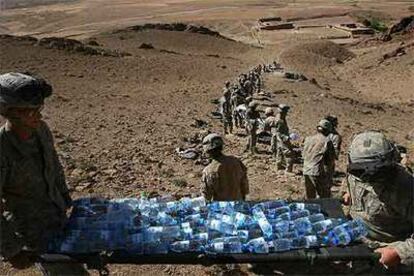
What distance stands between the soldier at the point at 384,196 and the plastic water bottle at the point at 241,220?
3.39ft

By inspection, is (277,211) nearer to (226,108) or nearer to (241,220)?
(241,220)

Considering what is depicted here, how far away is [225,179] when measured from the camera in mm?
7504

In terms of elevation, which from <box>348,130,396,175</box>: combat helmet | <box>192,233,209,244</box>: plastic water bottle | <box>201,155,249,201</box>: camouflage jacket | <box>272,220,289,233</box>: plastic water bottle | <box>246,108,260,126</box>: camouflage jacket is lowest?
<box>246,108,260,126</box>: camouflage jacket

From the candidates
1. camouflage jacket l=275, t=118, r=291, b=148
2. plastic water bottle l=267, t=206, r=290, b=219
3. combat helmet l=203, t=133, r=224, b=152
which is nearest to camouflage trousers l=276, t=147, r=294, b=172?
camouflage jacket l=275, t=118, r=291, b=148

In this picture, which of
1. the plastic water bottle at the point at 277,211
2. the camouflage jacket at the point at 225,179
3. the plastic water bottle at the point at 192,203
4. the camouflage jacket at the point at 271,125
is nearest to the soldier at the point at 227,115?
the camouflage jacket at the point at 271,125

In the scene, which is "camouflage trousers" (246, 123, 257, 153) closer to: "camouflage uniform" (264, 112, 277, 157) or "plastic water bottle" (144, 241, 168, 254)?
"camouflage uniform" (264, 112, 277, 157)

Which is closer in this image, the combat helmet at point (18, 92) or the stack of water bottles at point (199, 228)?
the combat helmet at point (18, 92)

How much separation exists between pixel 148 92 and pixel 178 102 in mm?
2887

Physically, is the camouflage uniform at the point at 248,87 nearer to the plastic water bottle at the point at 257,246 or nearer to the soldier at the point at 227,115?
the soldier at the point at 227,115

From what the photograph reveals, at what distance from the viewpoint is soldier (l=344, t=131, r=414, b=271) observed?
15.7 feet

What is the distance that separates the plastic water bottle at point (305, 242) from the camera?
5.14 m

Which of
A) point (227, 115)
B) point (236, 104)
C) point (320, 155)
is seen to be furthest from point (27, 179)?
point (236, 104)

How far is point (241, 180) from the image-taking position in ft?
24.9

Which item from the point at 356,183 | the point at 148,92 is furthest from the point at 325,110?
the point at 356,183
